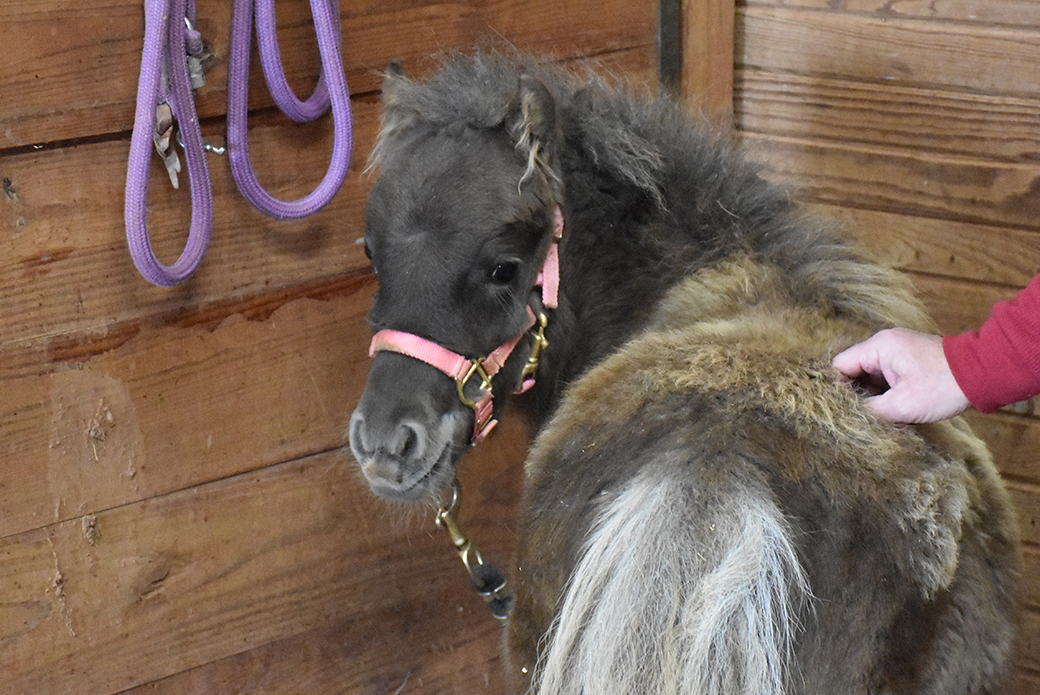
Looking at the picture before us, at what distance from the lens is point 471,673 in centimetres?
253

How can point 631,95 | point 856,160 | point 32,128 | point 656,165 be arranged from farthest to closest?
point 856,160 → point 631,95 → point 656,165 → point 32,128

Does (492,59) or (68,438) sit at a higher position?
(492,59)

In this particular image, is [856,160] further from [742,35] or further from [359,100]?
[359,100]

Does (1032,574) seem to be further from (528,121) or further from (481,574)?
(528,121)

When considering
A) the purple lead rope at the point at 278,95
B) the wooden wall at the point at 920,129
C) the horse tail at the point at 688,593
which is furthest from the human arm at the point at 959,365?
the purple lead rope at the point at 278,95

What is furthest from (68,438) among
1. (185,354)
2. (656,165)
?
(656,165)

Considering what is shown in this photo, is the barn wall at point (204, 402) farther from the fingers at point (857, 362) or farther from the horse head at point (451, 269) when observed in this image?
the fingers at point (857, 362)

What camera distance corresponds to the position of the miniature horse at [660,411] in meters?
1.19

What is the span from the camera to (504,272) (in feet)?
5.41

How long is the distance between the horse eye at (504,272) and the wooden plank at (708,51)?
1.14m

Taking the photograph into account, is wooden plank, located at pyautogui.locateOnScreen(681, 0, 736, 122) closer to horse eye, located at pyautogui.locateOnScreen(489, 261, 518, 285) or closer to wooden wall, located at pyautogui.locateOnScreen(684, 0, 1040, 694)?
wooden wall, located at pyautogui.locateOnScreen(684, 0, 1040, 694)

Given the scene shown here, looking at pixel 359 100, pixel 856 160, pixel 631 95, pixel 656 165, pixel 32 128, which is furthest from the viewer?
pixel 856 160

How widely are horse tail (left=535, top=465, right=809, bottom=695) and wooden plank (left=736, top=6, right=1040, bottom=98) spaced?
1537 mm

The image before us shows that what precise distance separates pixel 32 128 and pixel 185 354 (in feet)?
1.67
